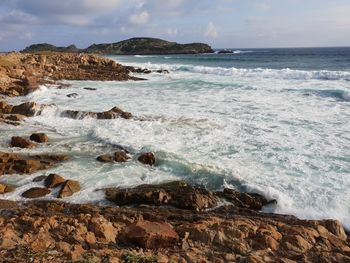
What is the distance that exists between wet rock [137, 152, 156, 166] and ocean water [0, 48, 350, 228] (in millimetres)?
234

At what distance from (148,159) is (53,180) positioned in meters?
3.01

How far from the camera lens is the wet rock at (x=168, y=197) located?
31.1 ft

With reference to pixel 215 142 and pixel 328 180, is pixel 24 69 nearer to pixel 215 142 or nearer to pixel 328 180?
pixel 215 142

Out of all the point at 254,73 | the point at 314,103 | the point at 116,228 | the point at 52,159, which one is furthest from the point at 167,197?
the point at 254,73

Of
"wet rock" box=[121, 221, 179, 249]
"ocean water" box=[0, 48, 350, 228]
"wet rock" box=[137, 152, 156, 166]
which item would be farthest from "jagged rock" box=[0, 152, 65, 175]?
"wet rock" box=[121, 221, 179, 249]

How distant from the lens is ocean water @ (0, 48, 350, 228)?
406 inches

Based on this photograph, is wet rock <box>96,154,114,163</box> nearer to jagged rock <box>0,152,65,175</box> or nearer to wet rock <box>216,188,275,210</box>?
jagged rock <box>0,152,65,175</box>

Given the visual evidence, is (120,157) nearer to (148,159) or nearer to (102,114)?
(148,159)

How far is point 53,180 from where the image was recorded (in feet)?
34.7

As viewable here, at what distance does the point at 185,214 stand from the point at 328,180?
171 inches

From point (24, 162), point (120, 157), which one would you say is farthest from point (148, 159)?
point (24, 162)

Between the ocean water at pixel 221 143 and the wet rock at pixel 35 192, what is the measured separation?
25cm

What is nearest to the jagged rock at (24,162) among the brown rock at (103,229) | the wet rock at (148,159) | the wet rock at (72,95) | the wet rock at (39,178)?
the wet rock at (39,178)

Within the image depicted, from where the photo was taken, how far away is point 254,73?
43.7 m
